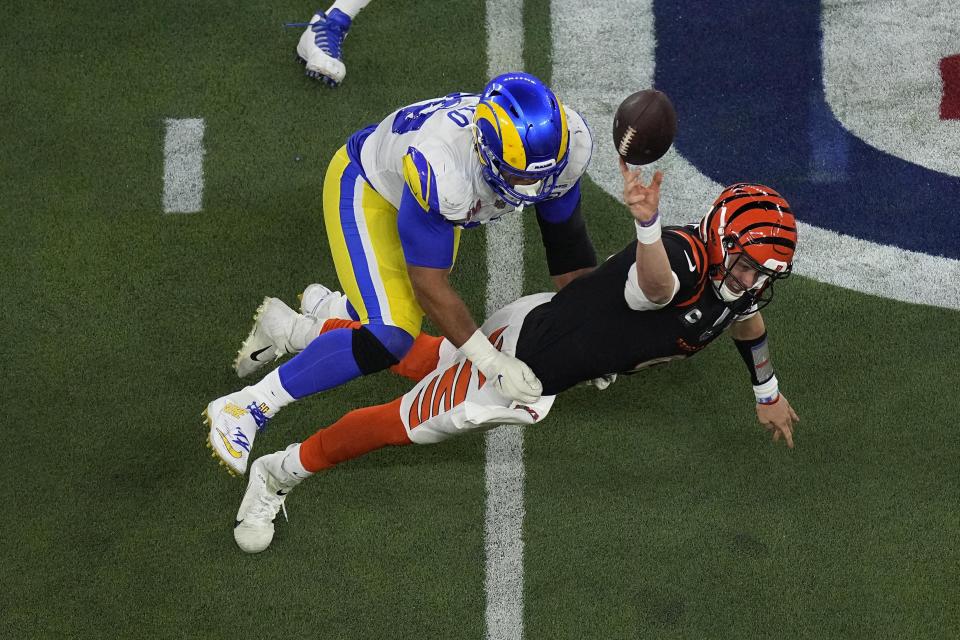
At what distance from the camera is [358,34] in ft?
18.9

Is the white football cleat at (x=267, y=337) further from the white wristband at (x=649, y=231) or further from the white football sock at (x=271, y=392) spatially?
the white wristband at (x=649, y=231)

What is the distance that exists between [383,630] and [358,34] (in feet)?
10.0

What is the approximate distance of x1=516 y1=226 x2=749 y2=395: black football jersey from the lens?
3658 mm

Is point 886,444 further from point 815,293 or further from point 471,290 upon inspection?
point 471,290

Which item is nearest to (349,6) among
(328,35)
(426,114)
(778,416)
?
(328,35)

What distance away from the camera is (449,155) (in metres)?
3.77

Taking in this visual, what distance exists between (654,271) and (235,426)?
1695mm

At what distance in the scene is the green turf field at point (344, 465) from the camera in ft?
13.8

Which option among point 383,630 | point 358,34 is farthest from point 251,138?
point 383,630

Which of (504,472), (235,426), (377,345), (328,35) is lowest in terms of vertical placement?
(504,472)

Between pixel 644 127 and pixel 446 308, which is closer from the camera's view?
pixel 644 127

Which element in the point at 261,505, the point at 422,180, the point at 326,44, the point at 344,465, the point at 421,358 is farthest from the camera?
the point at 326,44

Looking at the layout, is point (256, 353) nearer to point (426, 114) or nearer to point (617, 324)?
point (426, 114)

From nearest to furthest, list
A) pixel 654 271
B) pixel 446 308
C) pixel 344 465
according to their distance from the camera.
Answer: pixel 654 271 → pixel 446 308 → pixel 344 465
